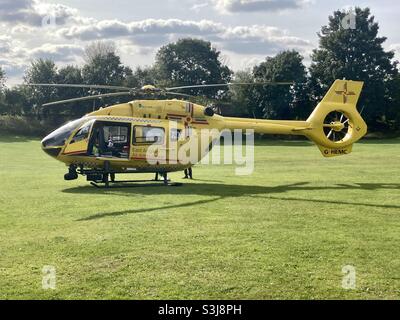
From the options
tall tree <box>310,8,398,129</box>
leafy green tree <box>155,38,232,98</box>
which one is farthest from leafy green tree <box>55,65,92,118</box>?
tall tree <box>310,8,398,129</box>

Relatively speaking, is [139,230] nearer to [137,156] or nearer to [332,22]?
[137,156]

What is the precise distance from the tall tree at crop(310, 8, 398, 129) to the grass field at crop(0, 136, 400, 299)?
41.6 m

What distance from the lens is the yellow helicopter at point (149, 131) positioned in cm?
1546

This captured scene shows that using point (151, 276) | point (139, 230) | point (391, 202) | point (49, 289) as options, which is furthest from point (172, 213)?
point (391, 202)

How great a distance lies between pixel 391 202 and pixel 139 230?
275 inches

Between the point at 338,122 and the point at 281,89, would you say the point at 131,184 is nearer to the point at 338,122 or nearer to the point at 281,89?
the point at 338,122

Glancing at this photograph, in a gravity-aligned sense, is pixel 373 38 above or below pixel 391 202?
above

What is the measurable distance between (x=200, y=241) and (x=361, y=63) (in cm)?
5243

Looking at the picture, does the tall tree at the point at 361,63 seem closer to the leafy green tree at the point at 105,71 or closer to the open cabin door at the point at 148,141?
the leafy green tree at the point at 105,71

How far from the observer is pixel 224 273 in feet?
21.9

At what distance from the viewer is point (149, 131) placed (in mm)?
15891

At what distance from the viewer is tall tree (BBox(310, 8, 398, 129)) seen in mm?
53812

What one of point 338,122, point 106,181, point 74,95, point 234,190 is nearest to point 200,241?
point 234,190

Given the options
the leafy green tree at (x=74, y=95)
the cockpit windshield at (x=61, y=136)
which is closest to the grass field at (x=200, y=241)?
the cockpit windshield at (x=61, y=136)
